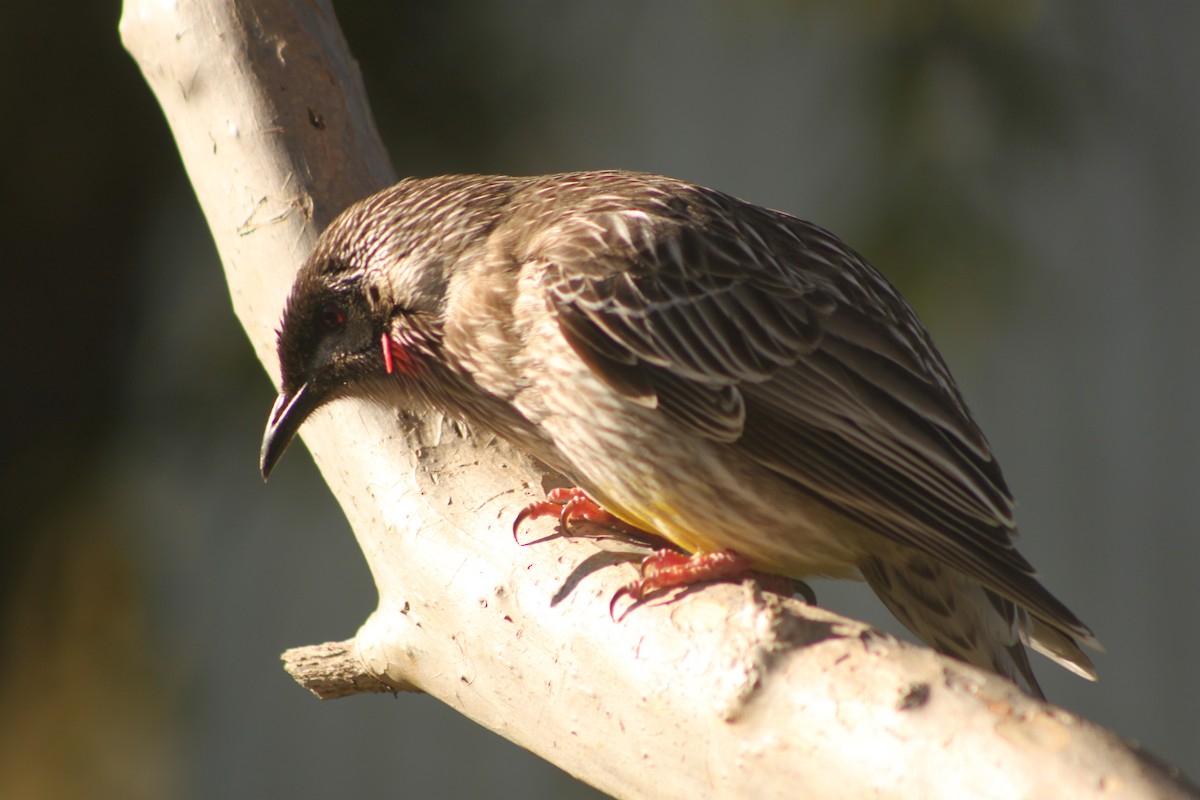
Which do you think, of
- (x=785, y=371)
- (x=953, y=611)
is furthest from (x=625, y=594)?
(x=953, y=611)

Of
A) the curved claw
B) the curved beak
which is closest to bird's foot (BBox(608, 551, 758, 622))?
the curved claw

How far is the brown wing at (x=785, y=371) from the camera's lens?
248 centimetres

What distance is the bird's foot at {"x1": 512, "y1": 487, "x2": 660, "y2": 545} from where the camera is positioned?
103 inches

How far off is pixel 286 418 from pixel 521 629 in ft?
2.77

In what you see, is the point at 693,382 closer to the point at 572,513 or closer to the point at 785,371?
the point at 785,371

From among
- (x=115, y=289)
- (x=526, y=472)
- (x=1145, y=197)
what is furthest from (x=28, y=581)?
(x=1145, y=197)

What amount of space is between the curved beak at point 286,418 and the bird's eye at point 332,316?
0.16m

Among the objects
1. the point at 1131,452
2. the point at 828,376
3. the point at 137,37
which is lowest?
the point at 1131,452

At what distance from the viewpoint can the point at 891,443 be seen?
2555 mm

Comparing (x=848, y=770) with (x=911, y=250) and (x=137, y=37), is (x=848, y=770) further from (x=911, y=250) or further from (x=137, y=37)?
(x=911, y=250)

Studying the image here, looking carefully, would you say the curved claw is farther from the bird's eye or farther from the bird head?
the bird's eye

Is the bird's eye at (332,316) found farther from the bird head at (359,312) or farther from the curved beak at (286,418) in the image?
the curved beak at (286,418)

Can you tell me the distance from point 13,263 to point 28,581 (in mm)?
1442

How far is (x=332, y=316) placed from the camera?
2855mm
